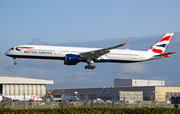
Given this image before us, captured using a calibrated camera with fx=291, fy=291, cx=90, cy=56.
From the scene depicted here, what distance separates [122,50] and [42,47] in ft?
49.1

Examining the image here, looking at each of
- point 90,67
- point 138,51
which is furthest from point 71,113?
point 138,51

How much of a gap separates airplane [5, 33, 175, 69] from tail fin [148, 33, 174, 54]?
77.2 inches

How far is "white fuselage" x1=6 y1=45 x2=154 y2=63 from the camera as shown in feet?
158

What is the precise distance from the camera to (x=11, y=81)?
78312 mm

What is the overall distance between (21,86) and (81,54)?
35.9m

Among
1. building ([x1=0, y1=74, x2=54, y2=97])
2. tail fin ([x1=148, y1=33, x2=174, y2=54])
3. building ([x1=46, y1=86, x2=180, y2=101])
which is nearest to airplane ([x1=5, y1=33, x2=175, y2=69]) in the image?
tail fin ([x1=148, y1=33, x2=174, y2=54])

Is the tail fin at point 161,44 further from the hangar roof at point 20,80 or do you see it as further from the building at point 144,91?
the hangar roof at point 20,80

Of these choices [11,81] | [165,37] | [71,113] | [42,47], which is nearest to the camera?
[71,113]

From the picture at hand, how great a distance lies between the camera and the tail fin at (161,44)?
60156 mm

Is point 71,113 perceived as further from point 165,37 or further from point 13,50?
point 165,37

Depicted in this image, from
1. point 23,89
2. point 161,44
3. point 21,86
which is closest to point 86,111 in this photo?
point 161,44

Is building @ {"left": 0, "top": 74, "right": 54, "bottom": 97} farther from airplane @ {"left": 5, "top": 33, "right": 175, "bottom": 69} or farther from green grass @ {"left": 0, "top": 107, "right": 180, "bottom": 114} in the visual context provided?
green grass @ {"left": 0, "top": 107, "right": 180, "bottom": 114}

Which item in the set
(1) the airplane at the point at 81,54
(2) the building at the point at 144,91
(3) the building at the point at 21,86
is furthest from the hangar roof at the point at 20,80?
(1) the airplane at the point at 81,54

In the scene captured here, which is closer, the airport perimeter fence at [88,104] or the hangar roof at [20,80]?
the airport perimeter fence at [88,104]
